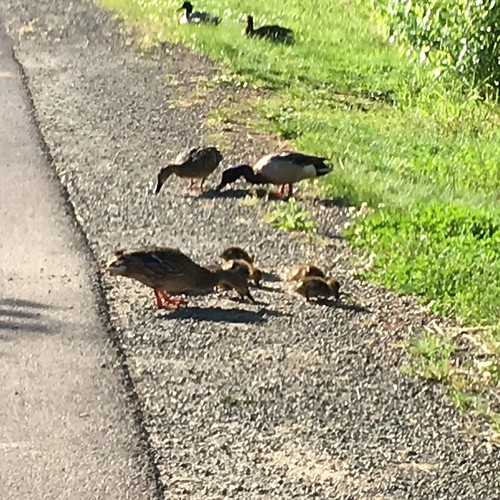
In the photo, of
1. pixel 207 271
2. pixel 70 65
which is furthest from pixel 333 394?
pixel 70 65

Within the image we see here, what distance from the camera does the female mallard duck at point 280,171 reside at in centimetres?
1197

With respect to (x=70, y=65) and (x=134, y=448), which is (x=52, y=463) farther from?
(x=70, y=65)

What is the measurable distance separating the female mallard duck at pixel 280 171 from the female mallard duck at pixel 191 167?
0.54 feet

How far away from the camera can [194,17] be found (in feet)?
73.4

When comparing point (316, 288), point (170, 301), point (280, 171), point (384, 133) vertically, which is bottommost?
point (384, 133)

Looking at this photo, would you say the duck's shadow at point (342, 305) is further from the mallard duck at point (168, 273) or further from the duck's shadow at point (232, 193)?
the duck's shadow at point (232, 193)

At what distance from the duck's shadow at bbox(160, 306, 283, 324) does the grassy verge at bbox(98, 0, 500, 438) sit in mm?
1056

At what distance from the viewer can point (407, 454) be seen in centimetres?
687

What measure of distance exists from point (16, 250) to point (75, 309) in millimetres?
1424

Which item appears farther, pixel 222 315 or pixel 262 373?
pixel 222 315

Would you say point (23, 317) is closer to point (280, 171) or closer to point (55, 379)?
point (55, 379)

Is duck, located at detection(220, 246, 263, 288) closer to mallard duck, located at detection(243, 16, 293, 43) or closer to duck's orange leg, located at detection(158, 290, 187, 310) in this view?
duck's orange leg, located at detection(158, 290, 187, 310)

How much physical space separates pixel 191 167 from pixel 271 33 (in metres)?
9.02

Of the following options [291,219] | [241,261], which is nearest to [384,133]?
[291,219]
